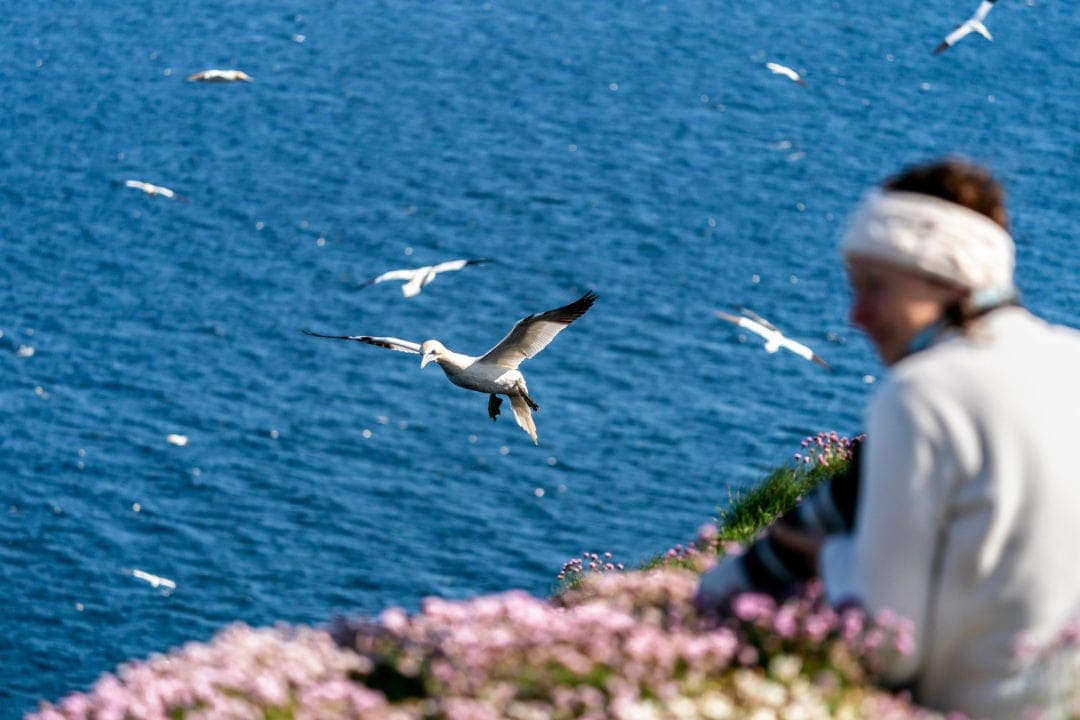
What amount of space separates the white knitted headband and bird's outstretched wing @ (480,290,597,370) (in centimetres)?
965

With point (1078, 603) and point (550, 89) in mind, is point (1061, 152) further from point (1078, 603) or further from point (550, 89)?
point (1078, 603)

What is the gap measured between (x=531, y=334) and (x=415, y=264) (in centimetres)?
4380

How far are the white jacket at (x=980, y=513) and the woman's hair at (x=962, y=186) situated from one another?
259 mm

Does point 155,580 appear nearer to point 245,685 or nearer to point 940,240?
point 245,685

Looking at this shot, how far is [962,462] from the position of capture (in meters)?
4.09

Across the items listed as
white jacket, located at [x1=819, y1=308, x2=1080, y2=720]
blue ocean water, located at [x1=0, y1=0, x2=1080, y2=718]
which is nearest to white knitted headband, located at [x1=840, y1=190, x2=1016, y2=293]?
white jacket, located at [x1=819, y1=308, x2=1080, y2=720]

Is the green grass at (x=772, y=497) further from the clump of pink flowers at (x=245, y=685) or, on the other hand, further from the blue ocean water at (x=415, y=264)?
the blue ocean water at (x=415, y=264)

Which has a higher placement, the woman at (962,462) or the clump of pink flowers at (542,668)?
the woman at (962,462)

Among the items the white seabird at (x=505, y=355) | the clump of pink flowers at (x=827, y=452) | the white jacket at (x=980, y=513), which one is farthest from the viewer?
the white seabird at (x=505, y=355)

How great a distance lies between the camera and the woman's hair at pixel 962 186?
439cm

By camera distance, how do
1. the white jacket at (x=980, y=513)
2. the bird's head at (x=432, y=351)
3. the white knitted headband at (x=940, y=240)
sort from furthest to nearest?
the bird's head at (x=432, y=351)
the white knitted headband at (x=940, y=240)
the white jacket at (x=980, y=513)

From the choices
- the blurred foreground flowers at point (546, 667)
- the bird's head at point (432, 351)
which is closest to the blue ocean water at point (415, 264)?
the bird's head at point (432, 351)

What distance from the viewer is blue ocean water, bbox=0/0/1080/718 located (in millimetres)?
46875

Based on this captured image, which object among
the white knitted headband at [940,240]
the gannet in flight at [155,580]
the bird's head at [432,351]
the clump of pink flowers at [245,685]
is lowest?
the gannet in flight at [155,580]
